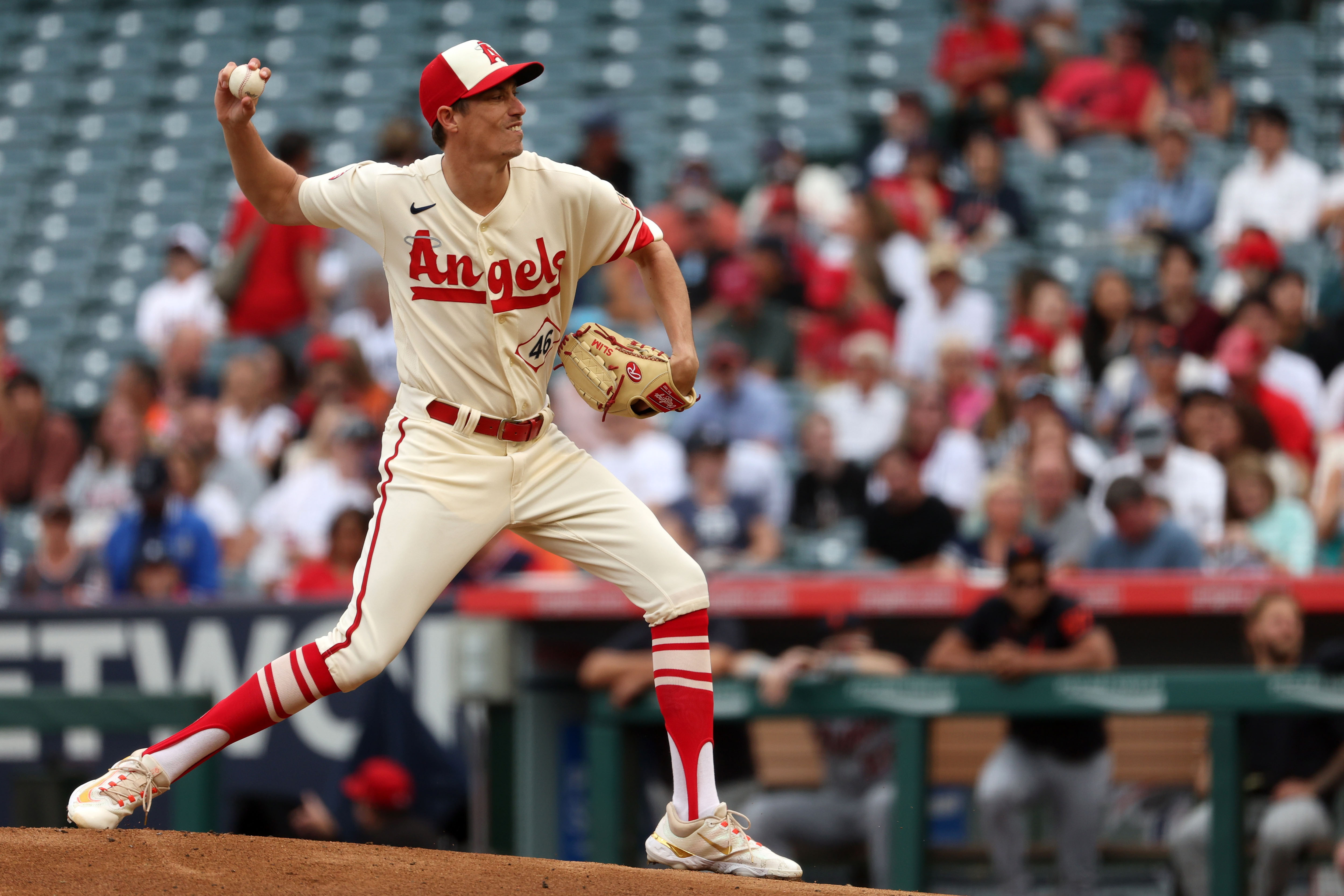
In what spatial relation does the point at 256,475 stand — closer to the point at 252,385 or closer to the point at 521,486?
the point at 252,385

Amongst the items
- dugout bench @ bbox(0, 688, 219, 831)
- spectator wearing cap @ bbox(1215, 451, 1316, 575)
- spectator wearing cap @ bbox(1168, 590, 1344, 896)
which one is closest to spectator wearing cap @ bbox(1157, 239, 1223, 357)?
spectator wearing cap @ bbox(1215, 451, 1316, 575)

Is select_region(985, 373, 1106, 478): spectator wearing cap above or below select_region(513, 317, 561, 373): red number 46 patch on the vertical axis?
below

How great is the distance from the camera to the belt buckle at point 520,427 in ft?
12.8

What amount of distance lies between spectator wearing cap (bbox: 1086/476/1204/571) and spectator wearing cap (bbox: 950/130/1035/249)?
329 centimetres

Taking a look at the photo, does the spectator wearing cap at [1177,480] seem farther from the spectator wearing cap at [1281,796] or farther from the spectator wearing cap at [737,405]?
the spectator wearing cap at [737,405]

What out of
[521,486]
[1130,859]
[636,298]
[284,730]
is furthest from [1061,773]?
[636,298]

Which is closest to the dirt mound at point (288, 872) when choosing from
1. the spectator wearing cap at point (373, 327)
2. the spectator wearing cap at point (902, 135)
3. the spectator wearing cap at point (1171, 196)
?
the spectator wearing cap at point (373, 327)

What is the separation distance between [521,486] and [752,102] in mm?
8544

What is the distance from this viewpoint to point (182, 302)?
1038 centimetres

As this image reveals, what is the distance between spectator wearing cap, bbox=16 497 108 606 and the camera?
8.23 m

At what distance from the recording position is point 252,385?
937 centimetres

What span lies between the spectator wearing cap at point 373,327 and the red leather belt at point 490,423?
5.41 meters

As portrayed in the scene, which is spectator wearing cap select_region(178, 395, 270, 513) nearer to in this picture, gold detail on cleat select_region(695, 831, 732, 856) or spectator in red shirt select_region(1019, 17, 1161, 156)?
spectator in red shirt select_region(1019, 17, 1161, 156)

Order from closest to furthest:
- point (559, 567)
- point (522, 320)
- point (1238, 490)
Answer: point (522, 320), point (1238, 490), point (559, 567)
